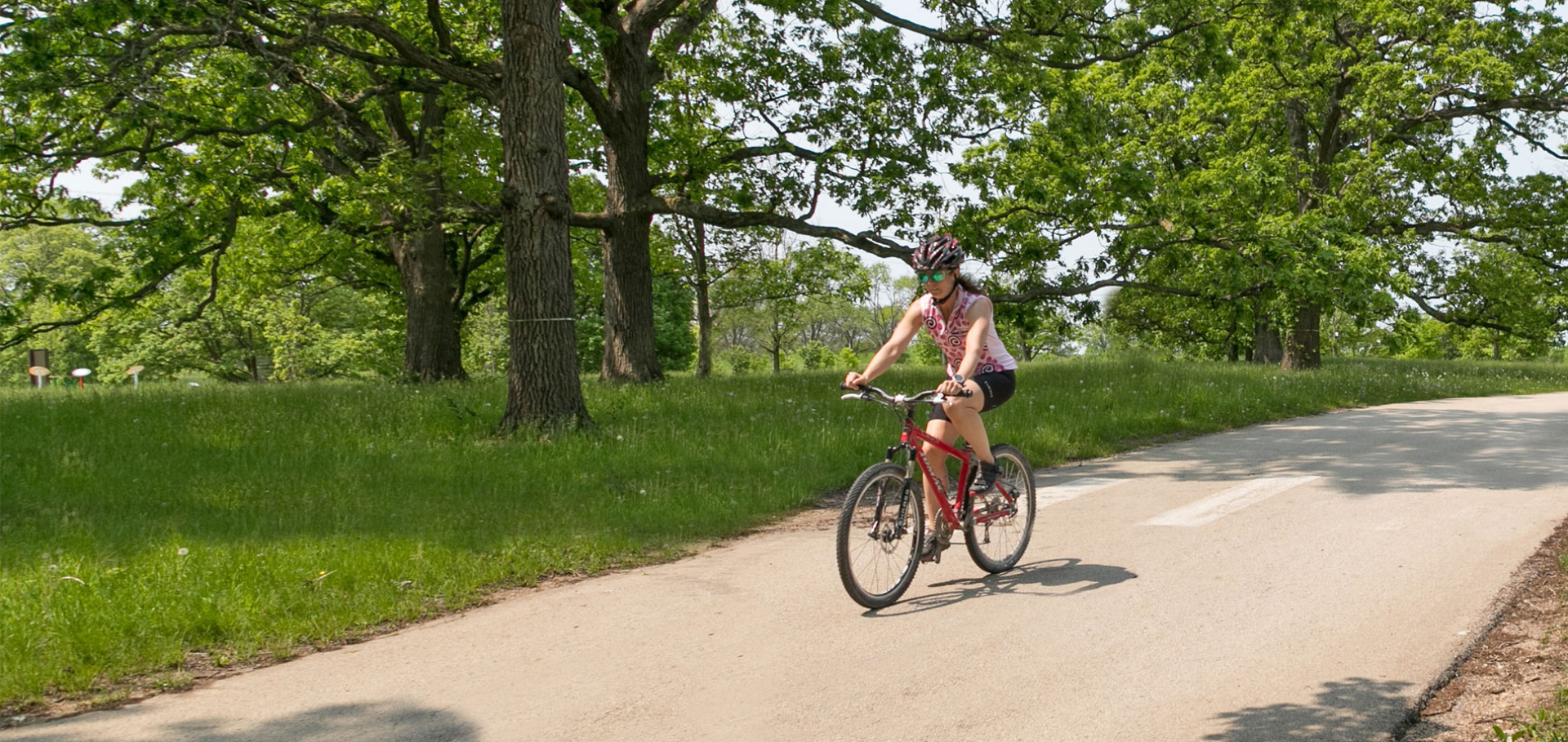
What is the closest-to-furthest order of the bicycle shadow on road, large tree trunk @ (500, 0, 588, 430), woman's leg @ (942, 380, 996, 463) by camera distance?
the bicycle shadow on road < woman's leg @ (942, 380, 996, 463) < large tree trunk @ (500, 0, 588, 430)

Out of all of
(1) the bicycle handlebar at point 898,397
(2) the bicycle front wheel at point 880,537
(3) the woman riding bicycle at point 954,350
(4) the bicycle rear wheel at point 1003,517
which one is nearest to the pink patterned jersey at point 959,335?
(3) the woman riding bicycle at point 954,350

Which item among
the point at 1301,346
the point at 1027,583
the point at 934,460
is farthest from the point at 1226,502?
the point at 1301,346

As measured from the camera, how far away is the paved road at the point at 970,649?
4.18 metres

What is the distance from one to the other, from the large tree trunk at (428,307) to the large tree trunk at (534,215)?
9930 mm

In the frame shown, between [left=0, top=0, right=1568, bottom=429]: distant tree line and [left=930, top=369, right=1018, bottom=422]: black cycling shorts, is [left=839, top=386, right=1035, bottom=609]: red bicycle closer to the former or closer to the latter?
[left=930, top=369, right=1018, bottom=422]: black cycling shorts

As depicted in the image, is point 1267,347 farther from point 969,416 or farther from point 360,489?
point 360,489

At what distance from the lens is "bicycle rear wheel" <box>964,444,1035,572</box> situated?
636 centimetres

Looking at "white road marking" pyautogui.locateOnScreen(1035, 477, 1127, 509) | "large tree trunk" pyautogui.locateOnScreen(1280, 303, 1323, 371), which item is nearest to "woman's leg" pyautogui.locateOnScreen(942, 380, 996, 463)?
"white road marking" pyautogui.locateOnScreen(1035, 477, 1127, 509)

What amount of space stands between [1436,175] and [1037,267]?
15.5 metres

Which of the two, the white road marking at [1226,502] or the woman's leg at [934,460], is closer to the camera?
the woman's leg at [934,460]

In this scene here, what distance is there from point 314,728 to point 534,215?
802 centimetres

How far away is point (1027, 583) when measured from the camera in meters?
6.25

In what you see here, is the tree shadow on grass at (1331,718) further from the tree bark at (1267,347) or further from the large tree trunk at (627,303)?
the tree bark at (1267,347)

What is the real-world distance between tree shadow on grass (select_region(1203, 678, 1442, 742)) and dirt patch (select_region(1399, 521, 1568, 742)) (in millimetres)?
97
